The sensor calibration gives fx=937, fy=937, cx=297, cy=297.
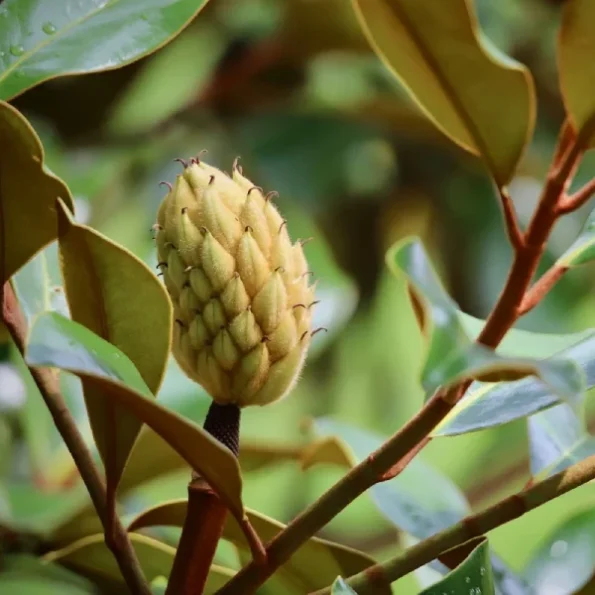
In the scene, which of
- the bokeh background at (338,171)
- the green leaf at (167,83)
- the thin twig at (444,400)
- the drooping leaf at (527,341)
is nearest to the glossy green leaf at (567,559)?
the drooping leaf at (527,341)

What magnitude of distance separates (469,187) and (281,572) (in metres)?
1.26

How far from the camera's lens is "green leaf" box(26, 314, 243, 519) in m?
0.33

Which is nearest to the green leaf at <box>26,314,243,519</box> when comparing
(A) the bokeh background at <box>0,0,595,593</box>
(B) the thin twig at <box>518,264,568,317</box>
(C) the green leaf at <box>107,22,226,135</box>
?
(B) the thin twig at <box>518,264,568,317</box>

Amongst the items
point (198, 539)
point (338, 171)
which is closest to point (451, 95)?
point (198, 539)

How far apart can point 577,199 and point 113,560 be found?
380 millimetres

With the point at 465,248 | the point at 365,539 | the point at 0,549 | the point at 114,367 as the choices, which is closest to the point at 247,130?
the point at 465,248

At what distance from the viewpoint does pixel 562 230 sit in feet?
5.82

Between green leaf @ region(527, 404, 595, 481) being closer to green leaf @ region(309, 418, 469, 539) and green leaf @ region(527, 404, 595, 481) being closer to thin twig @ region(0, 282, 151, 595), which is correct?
green leaf @ region(309, 418, 469, 539)

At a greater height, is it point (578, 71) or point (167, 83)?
point (578, 71)

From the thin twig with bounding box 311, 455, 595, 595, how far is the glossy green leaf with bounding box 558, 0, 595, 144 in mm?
165

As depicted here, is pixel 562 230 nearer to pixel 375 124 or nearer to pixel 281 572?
pixel 375 124

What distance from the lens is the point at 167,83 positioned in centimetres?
149

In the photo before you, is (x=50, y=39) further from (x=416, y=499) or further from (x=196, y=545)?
(x=416, y=499)

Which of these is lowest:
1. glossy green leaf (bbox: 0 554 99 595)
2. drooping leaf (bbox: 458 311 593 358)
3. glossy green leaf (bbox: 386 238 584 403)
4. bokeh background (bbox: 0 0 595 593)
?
bokeh background (bbox: 0 0 595 593)
